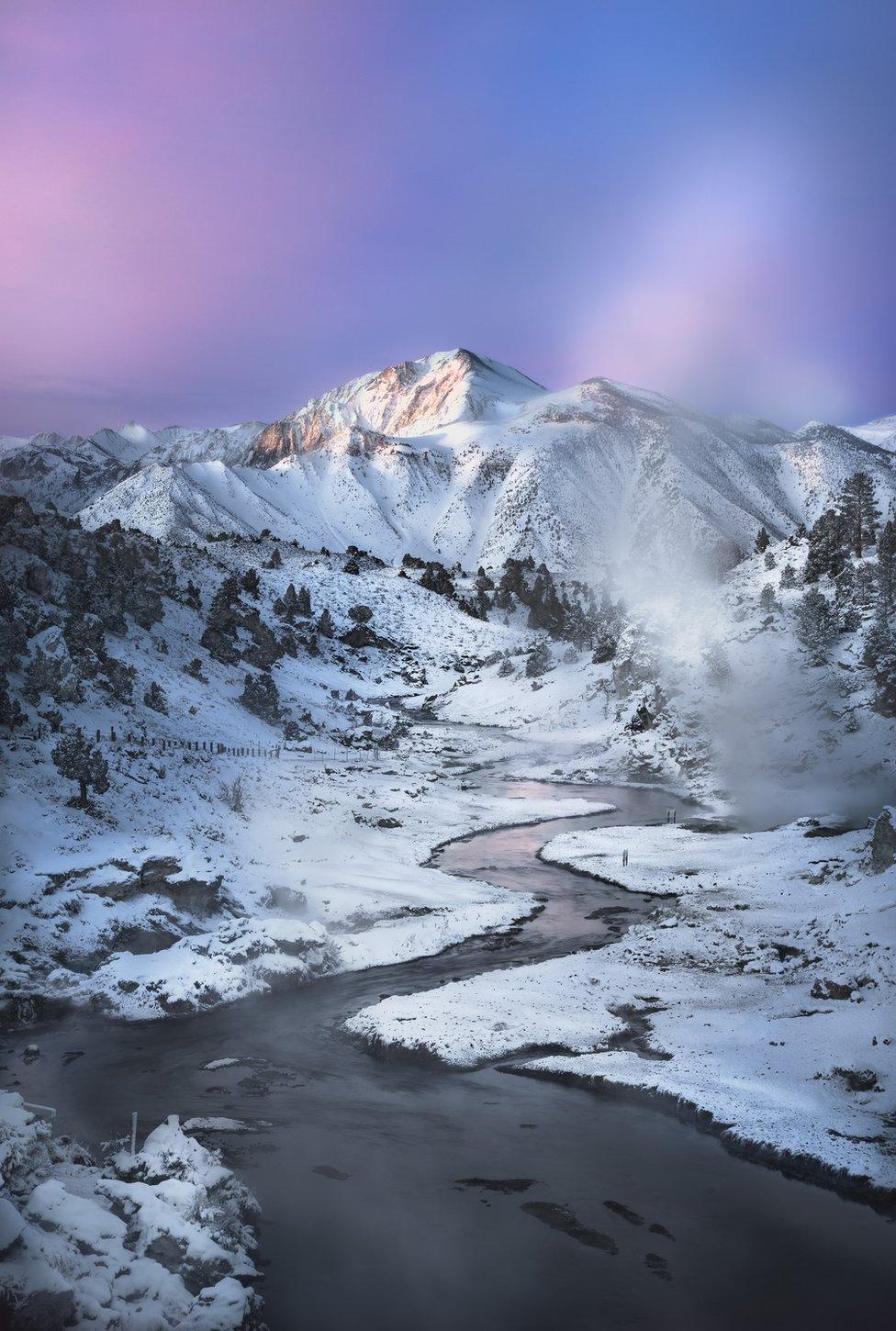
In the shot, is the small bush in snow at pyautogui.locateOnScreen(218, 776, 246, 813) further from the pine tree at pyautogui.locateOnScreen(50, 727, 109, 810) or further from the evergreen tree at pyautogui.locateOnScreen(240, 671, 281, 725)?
the evergreen tree at pyautogui.locateOnScreen(240, 671, 281, 725)

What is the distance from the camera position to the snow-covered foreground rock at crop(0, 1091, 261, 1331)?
10.8 m

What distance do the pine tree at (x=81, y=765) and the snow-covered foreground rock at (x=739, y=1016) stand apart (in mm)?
18294

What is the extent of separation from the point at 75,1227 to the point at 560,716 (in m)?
75.8

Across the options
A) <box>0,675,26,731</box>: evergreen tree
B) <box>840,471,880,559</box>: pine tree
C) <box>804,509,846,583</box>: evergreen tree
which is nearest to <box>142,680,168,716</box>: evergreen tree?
<box>0,675,26,731</box>: evergreen tree

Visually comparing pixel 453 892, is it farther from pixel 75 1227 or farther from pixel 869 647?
pixel 869 647

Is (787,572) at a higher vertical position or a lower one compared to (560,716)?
higher

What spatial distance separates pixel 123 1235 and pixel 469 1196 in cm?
613

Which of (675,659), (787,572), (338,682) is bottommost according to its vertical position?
(338,682)

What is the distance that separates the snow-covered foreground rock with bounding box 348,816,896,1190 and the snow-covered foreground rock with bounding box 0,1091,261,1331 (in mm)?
8256

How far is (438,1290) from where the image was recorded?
42.7 feet

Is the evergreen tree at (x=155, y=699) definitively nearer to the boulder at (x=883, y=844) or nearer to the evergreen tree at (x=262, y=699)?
the evergreen tree at (x=262, y=699)

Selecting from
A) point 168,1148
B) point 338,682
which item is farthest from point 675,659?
point 168,1148

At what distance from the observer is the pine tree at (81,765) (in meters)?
36.5

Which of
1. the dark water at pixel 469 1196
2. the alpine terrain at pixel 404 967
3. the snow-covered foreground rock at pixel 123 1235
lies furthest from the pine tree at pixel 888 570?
the snow-covered foreground rock at pixel 123 1235
